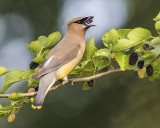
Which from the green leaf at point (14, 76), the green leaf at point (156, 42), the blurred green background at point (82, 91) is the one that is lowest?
the blurred green background at point (82, 91)

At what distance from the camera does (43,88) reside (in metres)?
2.90

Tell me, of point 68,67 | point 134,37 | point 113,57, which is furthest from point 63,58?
point 134,37

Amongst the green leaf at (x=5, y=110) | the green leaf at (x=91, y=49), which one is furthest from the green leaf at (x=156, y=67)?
the green leaf at (x=5, y=110)

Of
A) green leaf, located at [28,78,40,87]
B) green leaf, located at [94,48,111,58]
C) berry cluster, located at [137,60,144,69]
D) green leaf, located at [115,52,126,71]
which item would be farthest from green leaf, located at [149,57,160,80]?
green leaf, located at [28,78,40,87]

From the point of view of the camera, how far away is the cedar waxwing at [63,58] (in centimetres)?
294

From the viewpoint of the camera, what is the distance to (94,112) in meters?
7.44

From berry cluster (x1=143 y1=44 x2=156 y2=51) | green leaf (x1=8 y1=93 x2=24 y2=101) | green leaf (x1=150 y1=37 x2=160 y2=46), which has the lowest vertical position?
green leaf (x1=8 y1=93 x2=24 y2=101)

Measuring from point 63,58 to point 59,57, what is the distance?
0.04m

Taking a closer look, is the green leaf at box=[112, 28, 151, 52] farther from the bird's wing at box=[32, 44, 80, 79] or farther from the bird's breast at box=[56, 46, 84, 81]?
the bird's wing at box=[32, 44, 80, 79]

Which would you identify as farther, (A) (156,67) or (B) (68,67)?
(B) (68,67)

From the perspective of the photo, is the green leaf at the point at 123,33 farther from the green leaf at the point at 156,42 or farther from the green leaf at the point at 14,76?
the green leaf at the point at 14,76

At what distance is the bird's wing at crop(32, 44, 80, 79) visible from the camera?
3.19 metres

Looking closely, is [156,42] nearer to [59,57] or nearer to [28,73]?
[28,73]

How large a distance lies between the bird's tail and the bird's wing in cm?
5
